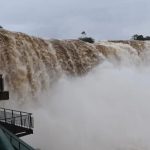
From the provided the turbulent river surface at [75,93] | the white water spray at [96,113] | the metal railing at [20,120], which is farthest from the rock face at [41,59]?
the metal railing at [20,120]

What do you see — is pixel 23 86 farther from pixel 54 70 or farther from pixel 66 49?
pixel 66 49

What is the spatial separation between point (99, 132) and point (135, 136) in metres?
2.31

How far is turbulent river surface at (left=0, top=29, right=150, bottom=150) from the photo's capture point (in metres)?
32.0

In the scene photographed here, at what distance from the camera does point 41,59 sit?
35156 millimetres

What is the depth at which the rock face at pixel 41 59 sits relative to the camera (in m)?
32.0

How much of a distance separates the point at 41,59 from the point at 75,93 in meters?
4.44

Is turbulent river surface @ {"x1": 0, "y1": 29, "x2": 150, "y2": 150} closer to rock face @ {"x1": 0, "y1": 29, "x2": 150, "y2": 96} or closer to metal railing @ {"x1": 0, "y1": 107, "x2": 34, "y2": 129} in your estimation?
A: rock face @ {"x1": 0, "y1": 29, "x2": 150, "y2": 96}

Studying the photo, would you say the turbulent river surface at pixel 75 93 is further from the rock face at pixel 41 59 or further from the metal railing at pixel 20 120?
the metal railing at pixel 20 120

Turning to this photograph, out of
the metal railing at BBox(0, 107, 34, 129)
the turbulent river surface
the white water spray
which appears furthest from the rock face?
the metal railing at BBox(0, 107, 34, 129)

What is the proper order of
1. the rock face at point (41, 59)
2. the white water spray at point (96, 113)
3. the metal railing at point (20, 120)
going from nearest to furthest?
the metal railing at point (20, 120) → the rock face at point (41, 59) → the white water spray at point (96, 113)

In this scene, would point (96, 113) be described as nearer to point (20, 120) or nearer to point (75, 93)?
point (75, 93)

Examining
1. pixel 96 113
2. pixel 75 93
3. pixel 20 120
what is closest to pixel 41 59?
pixel 75 93

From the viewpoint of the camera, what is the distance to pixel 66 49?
38.4 metres

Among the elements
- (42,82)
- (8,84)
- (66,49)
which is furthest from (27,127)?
(66,49)
